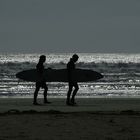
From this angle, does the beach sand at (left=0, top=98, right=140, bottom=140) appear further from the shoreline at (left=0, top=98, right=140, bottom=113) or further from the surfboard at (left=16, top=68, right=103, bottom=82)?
the surfboard at (left=16, top=68, right=103, bottom=82)

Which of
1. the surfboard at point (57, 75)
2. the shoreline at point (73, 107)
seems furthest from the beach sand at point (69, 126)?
the surfboard at point (57, 75)

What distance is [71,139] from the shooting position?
36.6 ft

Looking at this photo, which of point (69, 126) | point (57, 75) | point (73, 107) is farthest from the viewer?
point (57, 75)

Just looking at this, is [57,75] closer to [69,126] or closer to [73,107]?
[73,107]

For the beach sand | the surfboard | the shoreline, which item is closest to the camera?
the beach sand

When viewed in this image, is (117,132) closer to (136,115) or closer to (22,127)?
(22,127)

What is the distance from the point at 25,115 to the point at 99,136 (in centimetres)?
387

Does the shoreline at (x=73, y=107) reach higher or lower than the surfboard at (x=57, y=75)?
lower

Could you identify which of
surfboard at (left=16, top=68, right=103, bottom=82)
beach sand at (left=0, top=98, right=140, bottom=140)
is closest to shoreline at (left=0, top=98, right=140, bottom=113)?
surfboard at (left=16, top=68, right=103, bottom=82)

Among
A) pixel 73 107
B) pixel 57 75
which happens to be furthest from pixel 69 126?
pixel 57 75

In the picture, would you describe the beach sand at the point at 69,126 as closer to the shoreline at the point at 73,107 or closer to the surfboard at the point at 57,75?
the shoreline at the point at 73,107

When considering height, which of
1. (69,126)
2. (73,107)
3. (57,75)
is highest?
(57,75)

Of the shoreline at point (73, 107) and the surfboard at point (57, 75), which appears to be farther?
the surfboard at point (57, 75)

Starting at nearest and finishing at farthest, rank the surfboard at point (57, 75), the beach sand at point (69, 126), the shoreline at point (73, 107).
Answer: the beach sand at point (69, 126), the shoreline at point (73, 107), the surfboard at point (57, 75)
